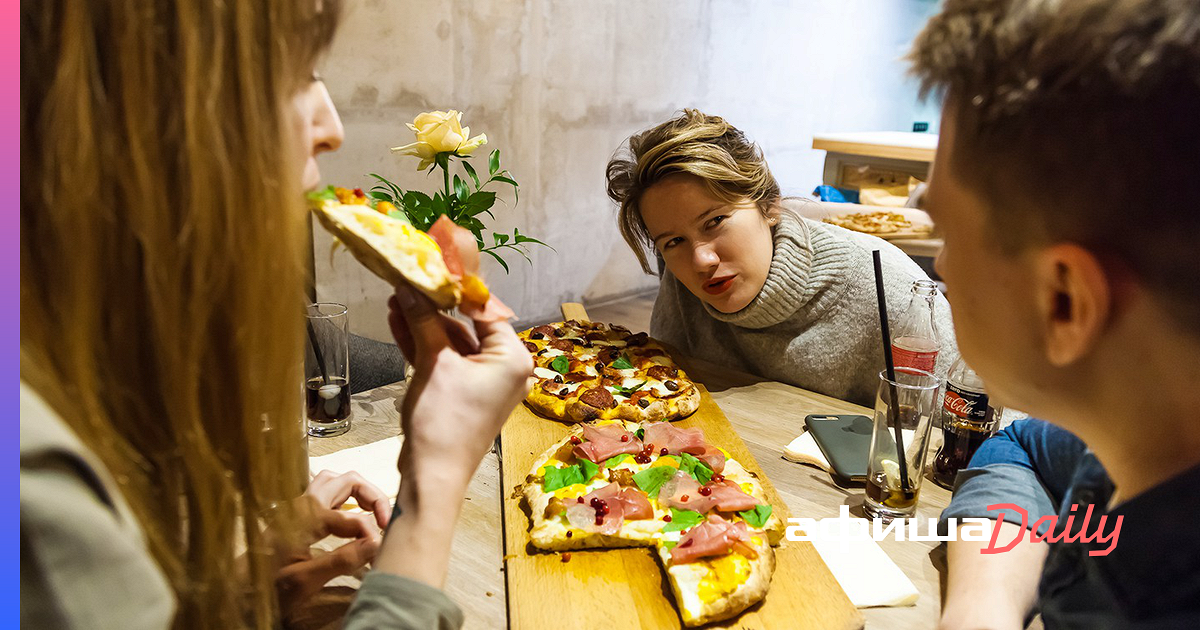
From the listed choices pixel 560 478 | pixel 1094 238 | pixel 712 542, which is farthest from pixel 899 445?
pixel 1094 238

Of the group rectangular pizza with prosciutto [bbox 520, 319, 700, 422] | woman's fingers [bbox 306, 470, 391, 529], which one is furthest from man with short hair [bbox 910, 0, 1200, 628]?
rectangular pizza with prosciutto [bbox 520, 319, 700, 422]

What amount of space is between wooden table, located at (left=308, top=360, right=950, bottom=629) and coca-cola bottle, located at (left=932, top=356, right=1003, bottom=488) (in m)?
0.07

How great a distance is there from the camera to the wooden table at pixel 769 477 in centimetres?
129

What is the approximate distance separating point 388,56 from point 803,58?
440 centimetres

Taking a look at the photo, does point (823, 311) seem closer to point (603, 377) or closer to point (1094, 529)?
point (603, 377)

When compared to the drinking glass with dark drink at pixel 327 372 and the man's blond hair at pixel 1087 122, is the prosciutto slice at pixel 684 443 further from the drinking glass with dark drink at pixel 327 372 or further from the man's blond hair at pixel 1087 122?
the man's blond hair at pixel 1087 122

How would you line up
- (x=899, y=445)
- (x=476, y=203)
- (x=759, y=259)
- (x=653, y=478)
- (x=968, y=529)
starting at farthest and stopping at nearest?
1. (x=759, y=259)
2. (x=476, y=203)
3. (x=653, y=478)
4. (x=899, y=445)
5. (x=968, y=529)

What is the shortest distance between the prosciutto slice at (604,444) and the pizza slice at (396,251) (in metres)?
0.68

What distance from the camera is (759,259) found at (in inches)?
97.0

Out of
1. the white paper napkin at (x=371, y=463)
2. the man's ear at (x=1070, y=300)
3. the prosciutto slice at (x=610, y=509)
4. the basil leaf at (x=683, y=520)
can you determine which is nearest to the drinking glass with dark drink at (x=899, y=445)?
the basil leaf at (x=683, y=520)

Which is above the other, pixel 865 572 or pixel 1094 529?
pixel 1094 529

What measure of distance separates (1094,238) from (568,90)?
4.60m

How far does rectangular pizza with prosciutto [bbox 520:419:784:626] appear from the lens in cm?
130

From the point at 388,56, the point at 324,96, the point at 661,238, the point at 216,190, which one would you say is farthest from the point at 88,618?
the point at 388,56
